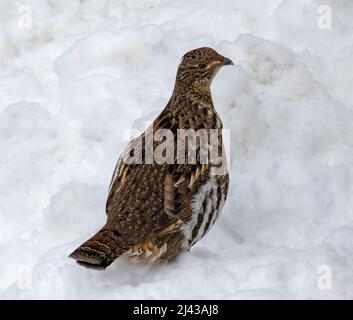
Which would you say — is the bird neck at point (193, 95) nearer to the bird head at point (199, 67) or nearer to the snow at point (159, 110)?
the bird head at point (199, 67)

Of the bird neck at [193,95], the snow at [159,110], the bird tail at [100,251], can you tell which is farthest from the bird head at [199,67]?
the bird tail at [100,251]

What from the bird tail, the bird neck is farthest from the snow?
the bird neck

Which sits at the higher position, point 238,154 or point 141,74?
point 141,74

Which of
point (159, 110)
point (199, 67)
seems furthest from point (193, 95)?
point (159, 110)

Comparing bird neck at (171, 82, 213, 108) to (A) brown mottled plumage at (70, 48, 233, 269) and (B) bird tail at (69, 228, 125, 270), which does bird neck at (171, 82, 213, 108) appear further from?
(B) bird tail at (69, 228, 125, 270)

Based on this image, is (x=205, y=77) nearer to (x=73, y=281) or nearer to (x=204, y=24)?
(x=73, y=281)

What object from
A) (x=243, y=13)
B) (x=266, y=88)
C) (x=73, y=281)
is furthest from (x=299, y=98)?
(x=73, y=281)

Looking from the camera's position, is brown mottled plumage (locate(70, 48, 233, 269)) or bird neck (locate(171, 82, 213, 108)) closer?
brown mottled plumage (locate(70, 48, 233, 269))
